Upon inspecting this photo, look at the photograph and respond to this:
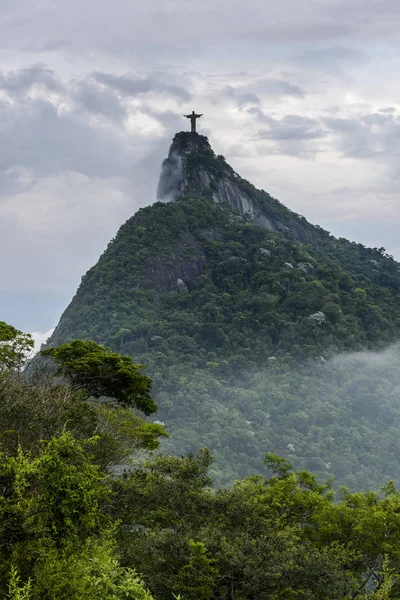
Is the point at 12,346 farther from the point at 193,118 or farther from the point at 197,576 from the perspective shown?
the point at 193,118

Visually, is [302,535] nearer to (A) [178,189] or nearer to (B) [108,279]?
(B) [108,279]

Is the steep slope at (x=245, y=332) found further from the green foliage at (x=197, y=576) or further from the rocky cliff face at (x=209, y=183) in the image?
the green foliage at (x=197, y=576)

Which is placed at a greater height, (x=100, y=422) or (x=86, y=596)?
(x=100, y=422)

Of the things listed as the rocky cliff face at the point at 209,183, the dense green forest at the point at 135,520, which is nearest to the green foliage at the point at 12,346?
the dense green forest at the point at 135,520

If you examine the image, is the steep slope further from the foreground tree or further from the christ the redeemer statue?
the foreground tree

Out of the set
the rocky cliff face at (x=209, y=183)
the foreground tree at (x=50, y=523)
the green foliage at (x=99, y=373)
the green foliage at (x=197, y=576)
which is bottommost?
the green foliage at (x=197, y=576)

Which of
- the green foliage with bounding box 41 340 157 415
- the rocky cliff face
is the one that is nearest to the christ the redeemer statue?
the rocky cliff face

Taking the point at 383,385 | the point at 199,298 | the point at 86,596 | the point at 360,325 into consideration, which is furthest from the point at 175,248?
the point at 86,596
